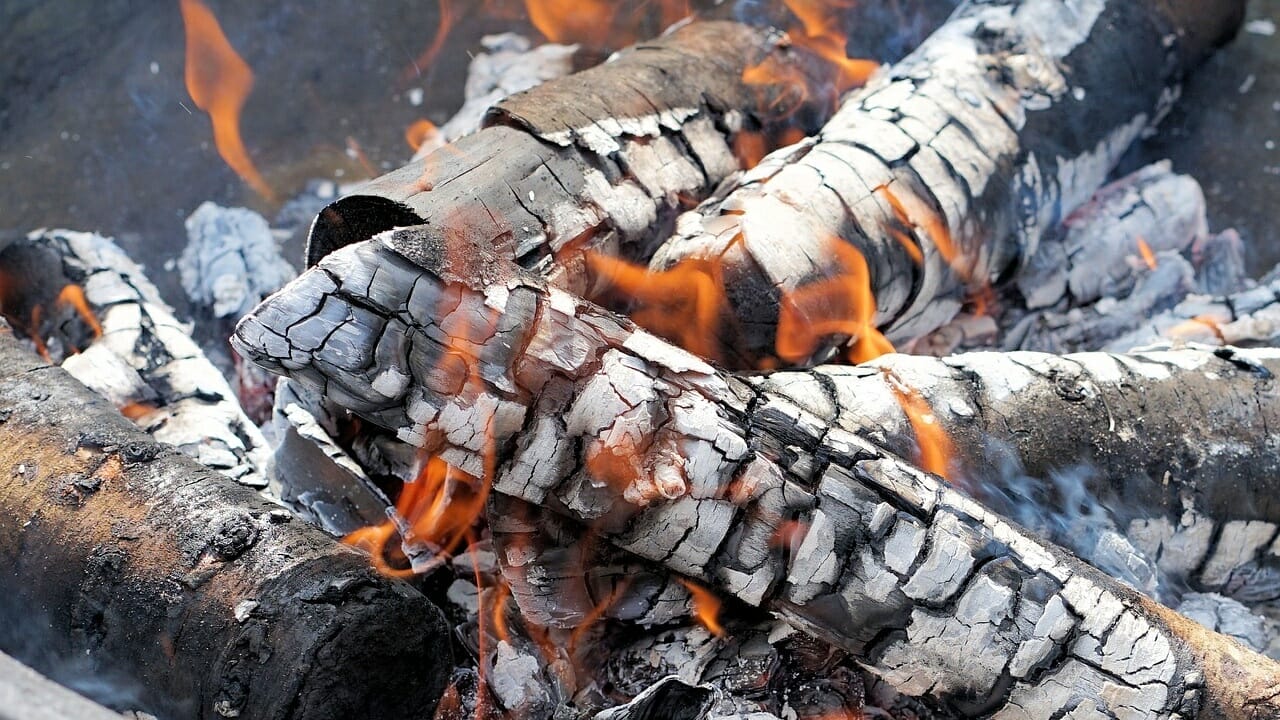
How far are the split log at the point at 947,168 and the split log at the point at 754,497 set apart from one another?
0.47 m

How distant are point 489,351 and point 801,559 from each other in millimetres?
611

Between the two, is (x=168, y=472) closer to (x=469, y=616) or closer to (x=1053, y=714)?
(x=469, y=616)

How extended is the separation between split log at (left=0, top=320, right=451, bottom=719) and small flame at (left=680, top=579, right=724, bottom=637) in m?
0.48

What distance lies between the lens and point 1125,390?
2.02 meters

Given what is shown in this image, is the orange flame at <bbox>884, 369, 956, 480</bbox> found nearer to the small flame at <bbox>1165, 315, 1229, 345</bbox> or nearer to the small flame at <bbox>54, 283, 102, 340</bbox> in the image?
the small flame at <bbox>1165, 315, 1229, 345</bbox>

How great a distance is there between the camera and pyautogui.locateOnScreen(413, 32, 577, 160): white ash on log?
10.9 feet

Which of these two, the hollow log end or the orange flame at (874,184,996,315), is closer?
the hollow log end

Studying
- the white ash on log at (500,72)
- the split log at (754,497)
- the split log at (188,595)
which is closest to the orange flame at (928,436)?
the split log at (754,497)

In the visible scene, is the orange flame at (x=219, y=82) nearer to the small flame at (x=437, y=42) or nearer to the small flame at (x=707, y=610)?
the small flame at (x=437, y=42)

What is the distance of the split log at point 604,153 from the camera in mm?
1852

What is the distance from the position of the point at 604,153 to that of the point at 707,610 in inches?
40.4

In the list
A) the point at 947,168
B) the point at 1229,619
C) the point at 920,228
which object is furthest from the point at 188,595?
the point at 1229,619

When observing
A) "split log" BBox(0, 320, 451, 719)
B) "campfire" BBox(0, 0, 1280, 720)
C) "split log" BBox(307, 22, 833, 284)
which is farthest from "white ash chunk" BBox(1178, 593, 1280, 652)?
"split log" BBox(0, 320, 451, 719)

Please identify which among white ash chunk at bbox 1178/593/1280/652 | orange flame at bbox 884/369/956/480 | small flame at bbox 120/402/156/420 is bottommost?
white ash chunk at bbox 1178/593/1280/652
